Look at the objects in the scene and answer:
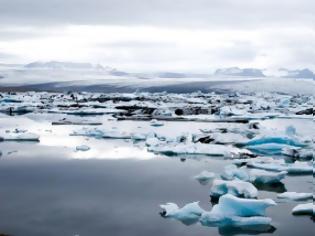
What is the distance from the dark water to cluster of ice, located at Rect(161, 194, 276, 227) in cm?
12

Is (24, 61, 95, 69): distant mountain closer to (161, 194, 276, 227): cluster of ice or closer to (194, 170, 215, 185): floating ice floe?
(194, 170, 215, 185): floating ice floe

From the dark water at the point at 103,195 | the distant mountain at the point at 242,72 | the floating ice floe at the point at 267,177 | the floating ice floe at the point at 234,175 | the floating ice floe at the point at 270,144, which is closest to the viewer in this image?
the dark water at the point at 103,195

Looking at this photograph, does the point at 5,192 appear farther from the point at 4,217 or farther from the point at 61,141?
the point at 61,141

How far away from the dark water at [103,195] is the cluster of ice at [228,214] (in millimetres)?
120

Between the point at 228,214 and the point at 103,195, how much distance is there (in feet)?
6.06

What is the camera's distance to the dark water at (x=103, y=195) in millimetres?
5074

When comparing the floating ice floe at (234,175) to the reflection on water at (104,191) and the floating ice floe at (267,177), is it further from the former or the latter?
the reflection on water at (104,191)

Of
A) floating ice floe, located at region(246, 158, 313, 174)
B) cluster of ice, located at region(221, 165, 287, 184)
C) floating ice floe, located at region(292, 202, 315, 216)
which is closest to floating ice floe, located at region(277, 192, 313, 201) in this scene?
floating ice floe, located at region(292, 202, 315, 216)

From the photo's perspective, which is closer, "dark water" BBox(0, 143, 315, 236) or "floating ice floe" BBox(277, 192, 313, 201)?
"dark water" BBox(0, 143, 315, 236)

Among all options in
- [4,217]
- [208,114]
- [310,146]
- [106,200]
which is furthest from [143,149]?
[208,114]

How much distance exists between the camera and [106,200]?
6180 millimetres

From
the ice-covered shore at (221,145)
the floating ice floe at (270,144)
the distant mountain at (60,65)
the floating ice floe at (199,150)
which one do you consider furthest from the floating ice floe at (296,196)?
the distant mountain at (60,65)

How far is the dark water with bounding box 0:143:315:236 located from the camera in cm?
507

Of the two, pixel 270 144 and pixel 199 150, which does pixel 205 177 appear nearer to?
pixel 199 150
